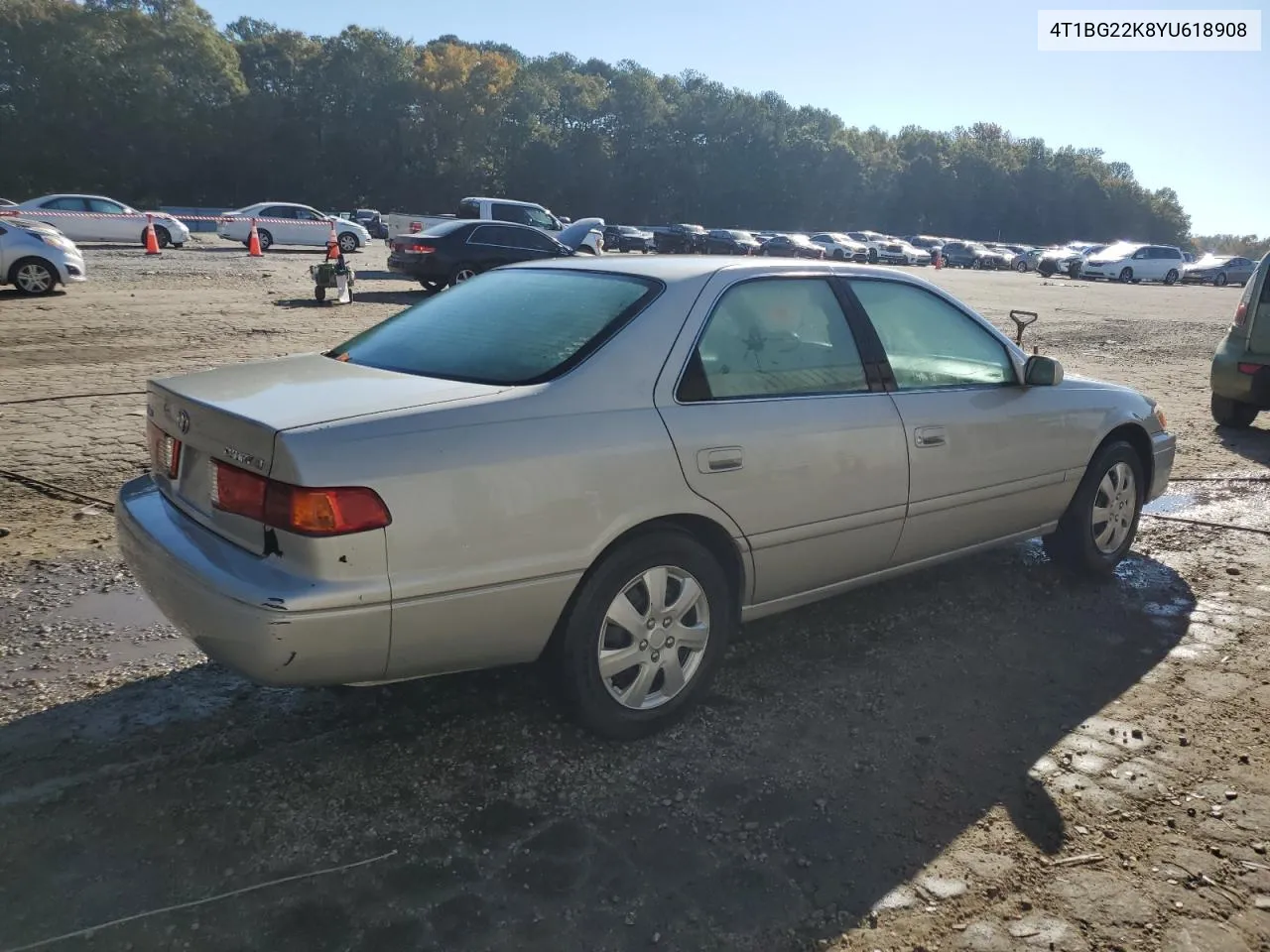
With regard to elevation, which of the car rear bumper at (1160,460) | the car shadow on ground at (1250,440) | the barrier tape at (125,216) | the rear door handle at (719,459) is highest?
the barrier tape at (125,216)

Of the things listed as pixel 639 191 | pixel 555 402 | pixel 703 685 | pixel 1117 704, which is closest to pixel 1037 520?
pixel 1117 704

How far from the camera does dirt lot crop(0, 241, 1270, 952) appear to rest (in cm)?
247

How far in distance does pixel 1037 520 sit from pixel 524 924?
3302 millimetres

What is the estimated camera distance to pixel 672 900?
2529 millimetres

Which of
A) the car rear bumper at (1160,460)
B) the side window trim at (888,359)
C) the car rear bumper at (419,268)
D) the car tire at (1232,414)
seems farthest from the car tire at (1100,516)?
the car rear bumper at (419,268)

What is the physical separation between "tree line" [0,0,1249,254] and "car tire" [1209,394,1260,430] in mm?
60812

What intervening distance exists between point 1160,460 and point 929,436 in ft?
6.64

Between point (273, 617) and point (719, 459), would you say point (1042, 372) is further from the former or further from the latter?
point (273, 617)

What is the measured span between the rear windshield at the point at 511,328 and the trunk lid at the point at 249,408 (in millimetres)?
141

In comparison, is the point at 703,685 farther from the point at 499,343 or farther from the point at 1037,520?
the point at 1037,520

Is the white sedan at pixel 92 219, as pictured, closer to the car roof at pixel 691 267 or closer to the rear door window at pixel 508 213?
the rear door window at pixel 508 213

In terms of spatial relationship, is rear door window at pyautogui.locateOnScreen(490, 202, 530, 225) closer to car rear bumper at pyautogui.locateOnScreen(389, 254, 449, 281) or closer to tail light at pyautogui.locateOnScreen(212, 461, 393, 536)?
car rear bumper at pyautogui.locateOnScreen(389, 254, 449, 281)

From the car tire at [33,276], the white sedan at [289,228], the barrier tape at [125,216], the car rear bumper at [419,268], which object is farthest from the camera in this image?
Result: the white sedan at [289,228]

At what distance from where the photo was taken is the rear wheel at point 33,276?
1397 cm
